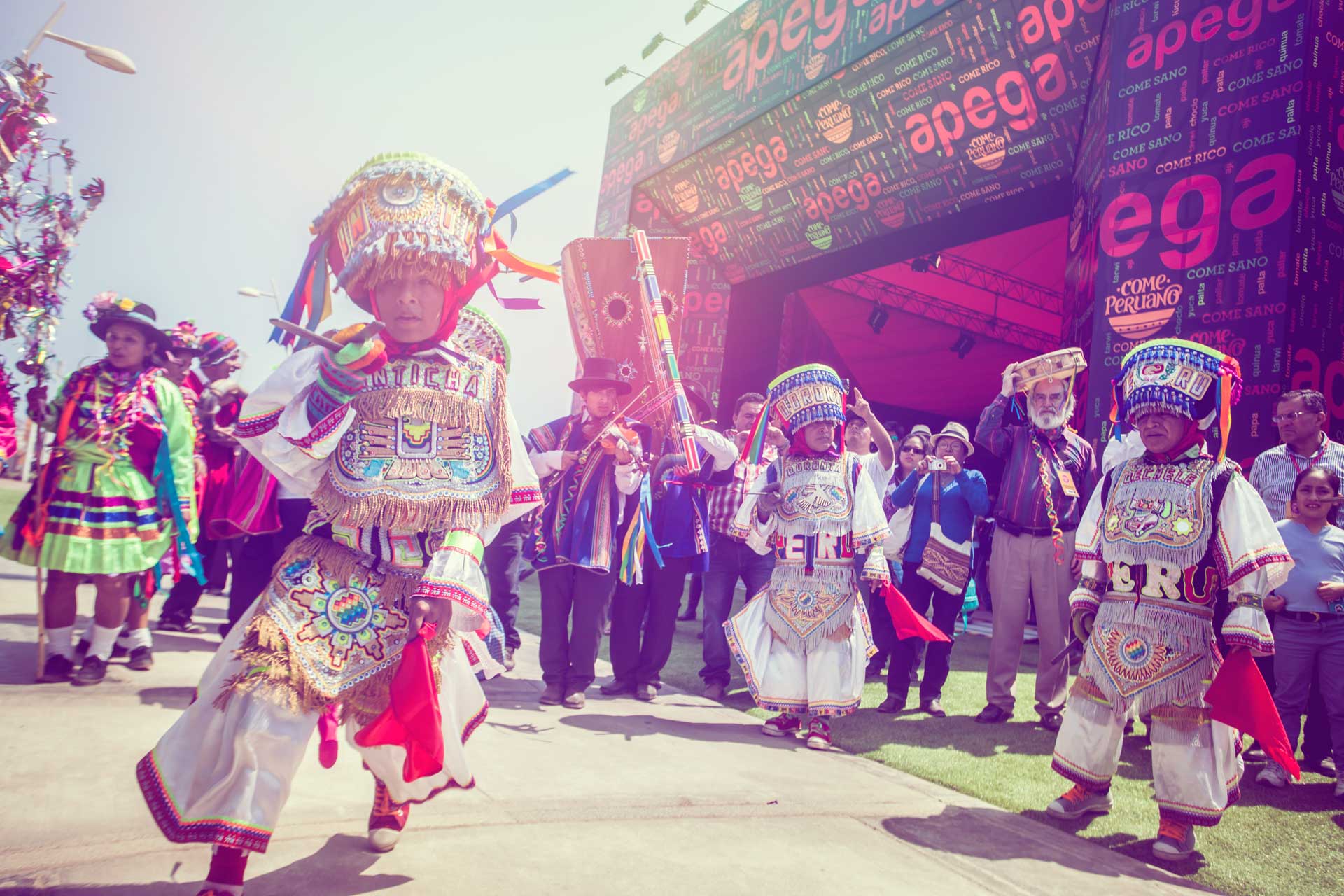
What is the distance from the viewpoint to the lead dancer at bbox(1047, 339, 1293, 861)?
11.0 feet

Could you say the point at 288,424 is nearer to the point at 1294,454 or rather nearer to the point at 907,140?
the point at 1294,454

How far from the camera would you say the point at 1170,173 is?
743 centimetres

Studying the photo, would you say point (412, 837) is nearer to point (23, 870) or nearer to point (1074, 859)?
point (23, 870)

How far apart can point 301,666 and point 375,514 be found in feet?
1.43

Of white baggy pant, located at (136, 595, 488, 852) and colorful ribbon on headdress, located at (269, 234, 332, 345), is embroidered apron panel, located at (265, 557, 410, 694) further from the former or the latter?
colorful ribbon on headdress, located at (269, 234, 332, 345)

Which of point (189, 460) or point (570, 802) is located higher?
point (189, 460)

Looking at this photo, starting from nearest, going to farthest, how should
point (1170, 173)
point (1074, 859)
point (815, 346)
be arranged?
1. point (1074, 859)
2. point (1170, 173)
3. point (815, 346)

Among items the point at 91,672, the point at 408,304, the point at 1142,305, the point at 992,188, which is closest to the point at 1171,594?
the point at 408,304

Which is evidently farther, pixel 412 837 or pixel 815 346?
pixel 815 346

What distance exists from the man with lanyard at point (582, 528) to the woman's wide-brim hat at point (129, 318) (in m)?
2.04

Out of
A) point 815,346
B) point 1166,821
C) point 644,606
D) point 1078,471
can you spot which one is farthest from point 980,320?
point 1166,821

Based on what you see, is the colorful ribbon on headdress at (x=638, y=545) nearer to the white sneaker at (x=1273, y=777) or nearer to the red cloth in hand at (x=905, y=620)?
the red cloth in hand at (x=905, y=620)

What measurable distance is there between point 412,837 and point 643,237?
361 cm

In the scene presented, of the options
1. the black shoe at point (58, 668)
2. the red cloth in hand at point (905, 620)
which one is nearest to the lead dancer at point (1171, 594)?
the red cloth in hand at point (905, 620)
